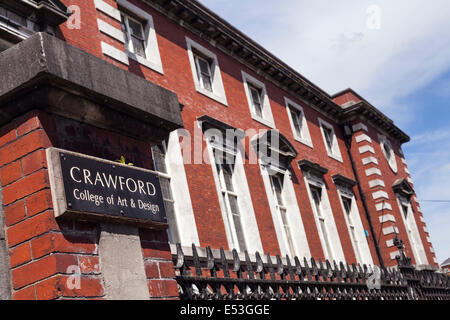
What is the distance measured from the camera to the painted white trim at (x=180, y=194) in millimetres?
11710

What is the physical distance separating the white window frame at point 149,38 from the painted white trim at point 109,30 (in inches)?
36.7

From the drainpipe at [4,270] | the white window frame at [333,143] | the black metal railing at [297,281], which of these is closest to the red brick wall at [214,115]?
the black metal railing at [297,281]

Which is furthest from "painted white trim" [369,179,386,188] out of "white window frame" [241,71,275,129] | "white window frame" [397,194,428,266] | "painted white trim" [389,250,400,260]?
"white window frame" [241,71,275,129]

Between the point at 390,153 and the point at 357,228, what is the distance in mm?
7513

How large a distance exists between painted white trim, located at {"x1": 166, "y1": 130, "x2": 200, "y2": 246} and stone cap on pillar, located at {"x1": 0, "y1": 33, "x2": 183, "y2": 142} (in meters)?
8.11

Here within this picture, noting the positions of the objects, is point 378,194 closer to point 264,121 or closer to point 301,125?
point 301,125

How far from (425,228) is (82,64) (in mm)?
26726

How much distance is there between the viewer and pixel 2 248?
2938 mm

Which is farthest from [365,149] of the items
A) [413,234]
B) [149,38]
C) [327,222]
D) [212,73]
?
[149,38]

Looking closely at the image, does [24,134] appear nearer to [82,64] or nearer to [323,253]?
[82,64]

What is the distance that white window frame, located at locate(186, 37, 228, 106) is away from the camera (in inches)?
574

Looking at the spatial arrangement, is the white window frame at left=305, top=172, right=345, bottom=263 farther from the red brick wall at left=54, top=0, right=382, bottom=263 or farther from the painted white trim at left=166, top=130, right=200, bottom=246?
the painted white trim at left=166, top=130, right=200, bottom=246

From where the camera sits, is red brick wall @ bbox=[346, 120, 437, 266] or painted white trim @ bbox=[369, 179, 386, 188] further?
painted white trim @ bbox=[369, 179, 386, 188]

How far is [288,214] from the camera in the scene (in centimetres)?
1672
